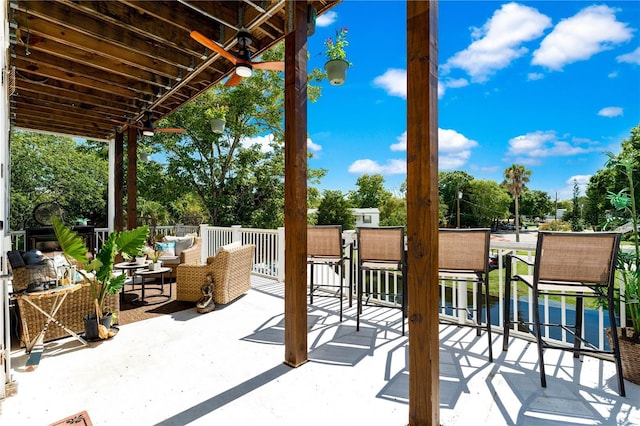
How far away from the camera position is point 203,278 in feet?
13.4

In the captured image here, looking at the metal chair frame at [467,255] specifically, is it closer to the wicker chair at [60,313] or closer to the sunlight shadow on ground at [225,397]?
the sunlight shadow on ground at [225,397]

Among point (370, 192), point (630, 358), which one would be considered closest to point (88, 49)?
point (630, 358)

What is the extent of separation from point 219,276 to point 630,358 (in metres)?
3.95

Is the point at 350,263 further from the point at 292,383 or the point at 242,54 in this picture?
the point at 242,54

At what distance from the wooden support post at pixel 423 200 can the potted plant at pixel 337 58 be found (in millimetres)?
2545

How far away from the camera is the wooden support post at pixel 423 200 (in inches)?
63.4

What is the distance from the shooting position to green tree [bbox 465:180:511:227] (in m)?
40.2

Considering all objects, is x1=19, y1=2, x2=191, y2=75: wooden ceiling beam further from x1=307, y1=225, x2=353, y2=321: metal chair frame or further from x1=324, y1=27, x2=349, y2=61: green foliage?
x1=307, y1=225, x2=353, y2=321: metal chair frame

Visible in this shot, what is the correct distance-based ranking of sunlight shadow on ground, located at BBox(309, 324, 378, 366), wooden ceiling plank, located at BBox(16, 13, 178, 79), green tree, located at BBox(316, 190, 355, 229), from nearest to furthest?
sunlight shadow on ground, located at BBox(309, 324, 378, 366)
wooden ceiling plank, located at BBox(16, 13, 178, 79)
green tree, located at BBox(316, 190, 355, 229)

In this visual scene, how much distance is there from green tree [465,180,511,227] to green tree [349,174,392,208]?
14.2 meters

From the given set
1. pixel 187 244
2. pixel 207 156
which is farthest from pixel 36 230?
pixel 207 156

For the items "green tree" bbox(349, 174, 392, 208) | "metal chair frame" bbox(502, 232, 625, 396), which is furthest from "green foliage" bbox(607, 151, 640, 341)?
"green tree" bbox(349, 174, 392, 208)

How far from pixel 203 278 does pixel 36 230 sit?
493 cm

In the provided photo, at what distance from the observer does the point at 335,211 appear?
21.5m
